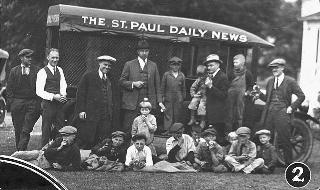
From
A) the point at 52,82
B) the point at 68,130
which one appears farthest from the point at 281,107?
the point at 52,82

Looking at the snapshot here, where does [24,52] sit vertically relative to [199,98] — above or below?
above

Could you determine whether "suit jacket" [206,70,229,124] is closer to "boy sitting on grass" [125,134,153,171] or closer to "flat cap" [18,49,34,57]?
"boy sitting on grass" [125,134,153,171]

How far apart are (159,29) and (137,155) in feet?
3.04

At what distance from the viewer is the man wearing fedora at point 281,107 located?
4.34m

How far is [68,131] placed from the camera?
373cm

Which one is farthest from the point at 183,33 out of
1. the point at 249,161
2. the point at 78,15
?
the point at 249,161

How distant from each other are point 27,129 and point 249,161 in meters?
1.78

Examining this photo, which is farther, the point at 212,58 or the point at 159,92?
the point at 212,58

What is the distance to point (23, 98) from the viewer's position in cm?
356

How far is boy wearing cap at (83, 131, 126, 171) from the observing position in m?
3.80

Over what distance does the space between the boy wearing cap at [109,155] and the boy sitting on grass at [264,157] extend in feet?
3.42

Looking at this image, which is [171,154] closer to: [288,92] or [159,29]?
[159,29]

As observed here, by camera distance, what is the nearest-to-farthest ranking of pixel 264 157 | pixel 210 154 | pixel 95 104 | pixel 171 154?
pixel 95 104
pixel 171 154
pixel 210 154
pixel 264 157

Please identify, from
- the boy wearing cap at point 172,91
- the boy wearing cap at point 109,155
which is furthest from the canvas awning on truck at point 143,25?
the boy wearing cap at point 109,155
